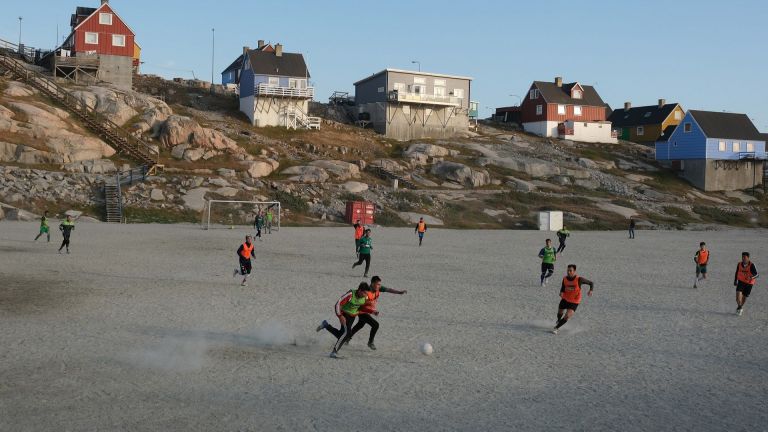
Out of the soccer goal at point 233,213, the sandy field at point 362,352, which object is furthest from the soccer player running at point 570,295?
the soccer goal at point 233,213

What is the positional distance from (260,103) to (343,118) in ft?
55.5

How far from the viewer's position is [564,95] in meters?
102

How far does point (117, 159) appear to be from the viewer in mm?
57312

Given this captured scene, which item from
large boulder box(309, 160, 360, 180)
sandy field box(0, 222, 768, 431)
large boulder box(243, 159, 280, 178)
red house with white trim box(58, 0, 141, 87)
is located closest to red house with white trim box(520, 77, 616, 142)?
large boulder box(309, 160, 360, 180)

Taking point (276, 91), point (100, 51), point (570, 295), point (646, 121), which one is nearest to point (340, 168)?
point (276, 91)

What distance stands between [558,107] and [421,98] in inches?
955

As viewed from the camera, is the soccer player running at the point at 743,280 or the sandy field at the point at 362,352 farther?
the soccer player running at the point at 743,280

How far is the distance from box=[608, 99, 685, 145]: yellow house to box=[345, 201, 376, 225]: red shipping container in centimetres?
6458

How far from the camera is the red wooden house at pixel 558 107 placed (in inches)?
3935

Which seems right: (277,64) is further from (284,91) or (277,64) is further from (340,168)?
(340,168)

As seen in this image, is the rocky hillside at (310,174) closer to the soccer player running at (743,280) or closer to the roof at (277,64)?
the roof at (277,64)

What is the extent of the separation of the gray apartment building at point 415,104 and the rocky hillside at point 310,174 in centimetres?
377

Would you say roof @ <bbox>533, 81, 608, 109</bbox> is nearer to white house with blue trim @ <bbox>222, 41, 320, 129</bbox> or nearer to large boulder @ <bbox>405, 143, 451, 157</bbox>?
large boulder @ <bbox>405, 143, 451, 157</bbox>

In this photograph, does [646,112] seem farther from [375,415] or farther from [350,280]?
[375,415]
